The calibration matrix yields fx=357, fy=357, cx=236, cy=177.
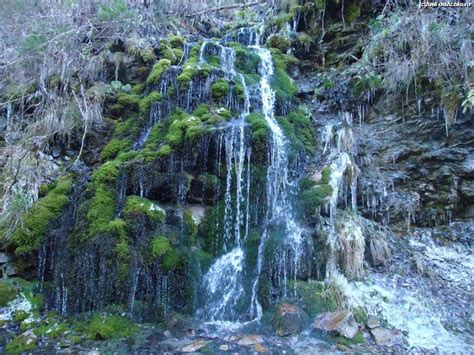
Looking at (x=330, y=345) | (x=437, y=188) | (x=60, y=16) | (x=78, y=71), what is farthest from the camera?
(x=60, y=16)

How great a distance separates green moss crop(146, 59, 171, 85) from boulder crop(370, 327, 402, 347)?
647 centimetres

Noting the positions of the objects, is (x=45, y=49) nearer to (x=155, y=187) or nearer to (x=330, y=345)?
(x=155, y=187)

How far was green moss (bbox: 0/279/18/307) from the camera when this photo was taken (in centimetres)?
516

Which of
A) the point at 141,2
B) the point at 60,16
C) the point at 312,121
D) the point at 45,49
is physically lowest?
the point at 312,121

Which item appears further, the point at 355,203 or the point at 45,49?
the point at 45,49

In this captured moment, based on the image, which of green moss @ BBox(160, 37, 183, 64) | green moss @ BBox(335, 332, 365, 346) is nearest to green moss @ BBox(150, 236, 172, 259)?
green moss @ BBox(335, 332, 365, 346)

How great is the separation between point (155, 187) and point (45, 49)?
185 inches

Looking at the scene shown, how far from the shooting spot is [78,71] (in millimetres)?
8297

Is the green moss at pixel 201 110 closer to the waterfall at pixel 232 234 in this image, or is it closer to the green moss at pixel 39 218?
the waterfall at pixel 232 234

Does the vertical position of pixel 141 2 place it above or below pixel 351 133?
above

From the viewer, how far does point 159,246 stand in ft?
17.2

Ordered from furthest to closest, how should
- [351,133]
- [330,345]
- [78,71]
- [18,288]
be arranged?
1. [78,71]
2. [351,133]
3. [18,288]
4. [330,345]

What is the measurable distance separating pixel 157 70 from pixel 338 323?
6.40m

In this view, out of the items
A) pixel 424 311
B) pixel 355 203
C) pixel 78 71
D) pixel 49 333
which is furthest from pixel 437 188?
pixel 78 71
